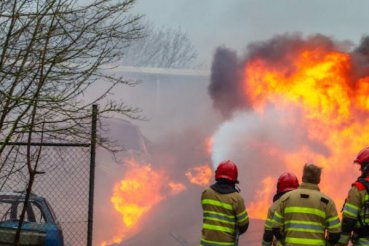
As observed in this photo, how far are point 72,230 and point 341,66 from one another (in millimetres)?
7674

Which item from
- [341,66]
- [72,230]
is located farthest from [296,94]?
[72,230]

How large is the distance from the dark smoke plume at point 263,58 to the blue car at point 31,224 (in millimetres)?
8607

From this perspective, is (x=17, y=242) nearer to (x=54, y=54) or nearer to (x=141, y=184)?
(x=54, y=54)

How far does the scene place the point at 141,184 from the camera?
15.0 metres

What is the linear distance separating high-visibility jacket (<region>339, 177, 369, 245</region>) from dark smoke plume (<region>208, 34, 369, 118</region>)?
337 inches

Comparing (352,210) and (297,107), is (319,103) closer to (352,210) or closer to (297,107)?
(297,107)

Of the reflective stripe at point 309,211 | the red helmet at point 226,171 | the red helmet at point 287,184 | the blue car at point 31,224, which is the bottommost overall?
the blue car at point 31,224

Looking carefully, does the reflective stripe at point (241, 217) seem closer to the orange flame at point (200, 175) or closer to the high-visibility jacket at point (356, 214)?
the high-visibility jacket at point (356, 214)

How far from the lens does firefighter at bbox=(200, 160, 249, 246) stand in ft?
19.9

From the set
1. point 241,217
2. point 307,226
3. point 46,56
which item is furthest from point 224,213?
point 46,56

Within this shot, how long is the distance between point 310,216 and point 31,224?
361 cm

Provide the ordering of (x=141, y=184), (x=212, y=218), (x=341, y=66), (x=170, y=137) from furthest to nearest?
1. (x=170, y=137)
2. (x=141, y=184)
3. (x=341, y=66)
4. (x=212, y=218)

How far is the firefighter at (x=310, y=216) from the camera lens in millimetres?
5539

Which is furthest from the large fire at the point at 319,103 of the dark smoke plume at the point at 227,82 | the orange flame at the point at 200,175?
the orange flame at the point at 200,175
